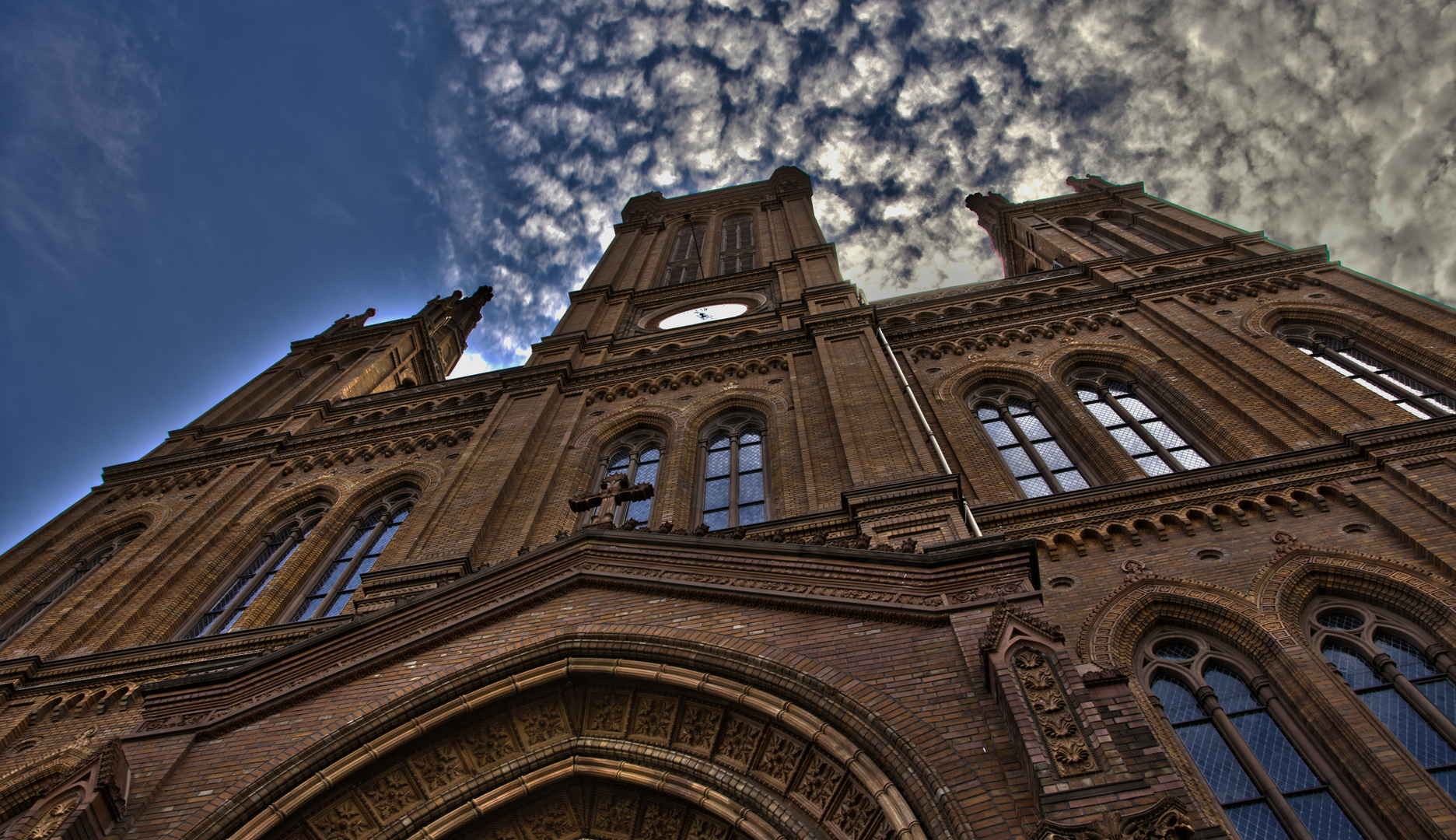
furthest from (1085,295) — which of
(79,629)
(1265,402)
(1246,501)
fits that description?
(79,629)

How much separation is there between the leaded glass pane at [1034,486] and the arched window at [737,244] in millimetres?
14385

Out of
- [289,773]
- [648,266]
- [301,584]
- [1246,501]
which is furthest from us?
[648,266]

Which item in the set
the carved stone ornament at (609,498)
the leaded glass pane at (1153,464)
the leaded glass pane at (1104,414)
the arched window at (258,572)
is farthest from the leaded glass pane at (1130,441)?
the arched window at (258,572)

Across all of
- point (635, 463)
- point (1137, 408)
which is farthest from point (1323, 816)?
point (635, 463)

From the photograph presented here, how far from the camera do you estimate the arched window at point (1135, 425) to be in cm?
1314

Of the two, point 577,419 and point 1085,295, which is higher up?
point 1085,295

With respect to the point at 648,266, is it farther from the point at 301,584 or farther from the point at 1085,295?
the point at 301,584

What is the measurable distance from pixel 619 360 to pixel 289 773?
496 inches

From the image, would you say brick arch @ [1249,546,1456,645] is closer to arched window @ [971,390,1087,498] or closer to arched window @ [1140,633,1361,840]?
arched window @ [1140,633,1361,840]

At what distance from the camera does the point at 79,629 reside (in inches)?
526

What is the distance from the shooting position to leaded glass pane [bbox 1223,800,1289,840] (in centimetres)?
751

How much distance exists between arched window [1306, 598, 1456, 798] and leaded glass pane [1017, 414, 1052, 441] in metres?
5.45

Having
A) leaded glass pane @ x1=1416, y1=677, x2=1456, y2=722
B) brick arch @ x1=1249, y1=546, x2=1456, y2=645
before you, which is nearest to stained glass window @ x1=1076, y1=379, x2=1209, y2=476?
brick arch @ x1=1249, y1=546, x2=1456, y2=645

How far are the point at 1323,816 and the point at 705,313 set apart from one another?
18.0 m
